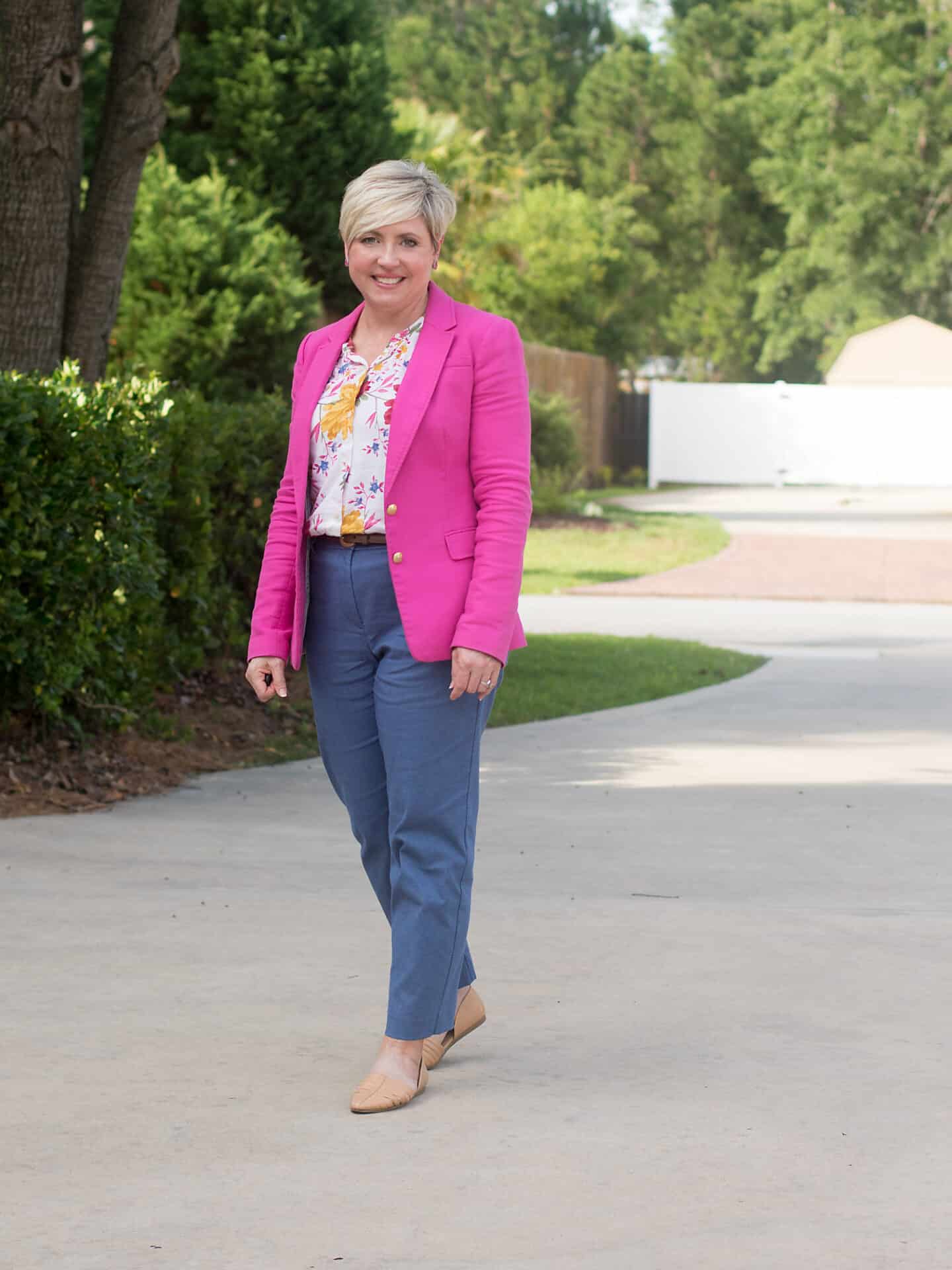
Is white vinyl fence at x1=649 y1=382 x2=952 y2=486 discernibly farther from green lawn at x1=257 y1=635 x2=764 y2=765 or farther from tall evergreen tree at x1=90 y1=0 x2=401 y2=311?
green lawn at x1=257 y1=635 x2=764 y2=765

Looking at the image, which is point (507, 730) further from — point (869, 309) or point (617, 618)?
point (869, 309)

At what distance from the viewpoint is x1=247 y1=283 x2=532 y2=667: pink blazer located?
13.6 ft

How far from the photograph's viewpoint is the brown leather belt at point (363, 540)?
425 centimetres

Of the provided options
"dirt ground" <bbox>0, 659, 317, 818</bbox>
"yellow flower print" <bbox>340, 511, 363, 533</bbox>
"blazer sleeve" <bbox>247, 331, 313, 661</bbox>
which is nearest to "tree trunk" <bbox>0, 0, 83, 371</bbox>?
"dirt ground" <bbox>0, 659, 317, 818</bbox>

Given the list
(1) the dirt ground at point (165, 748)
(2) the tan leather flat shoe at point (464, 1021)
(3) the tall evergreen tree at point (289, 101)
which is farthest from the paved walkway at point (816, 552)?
(2) the tan leather flat shoe at point (464, 1021)

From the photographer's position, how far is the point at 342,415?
4312 millimetres

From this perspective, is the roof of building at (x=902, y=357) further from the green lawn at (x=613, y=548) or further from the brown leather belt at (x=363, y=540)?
the brown leather belt at (x=363, y=540)

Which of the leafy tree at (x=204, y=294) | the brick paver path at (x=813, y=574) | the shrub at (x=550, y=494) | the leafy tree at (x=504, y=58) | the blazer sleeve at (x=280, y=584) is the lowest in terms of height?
the brick paver path at (x=813, y=574)

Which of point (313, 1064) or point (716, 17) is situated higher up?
point (716, 17)

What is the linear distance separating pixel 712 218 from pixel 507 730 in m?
53.4

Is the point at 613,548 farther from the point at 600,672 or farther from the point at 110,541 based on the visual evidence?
the point at 110,541

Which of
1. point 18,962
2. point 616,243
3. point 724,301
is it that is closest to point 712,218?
point 724,301

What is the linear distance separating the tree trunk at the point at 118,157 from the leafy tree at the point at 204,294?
515 centimetres

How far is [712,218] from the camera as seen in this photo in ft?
200
